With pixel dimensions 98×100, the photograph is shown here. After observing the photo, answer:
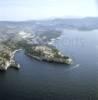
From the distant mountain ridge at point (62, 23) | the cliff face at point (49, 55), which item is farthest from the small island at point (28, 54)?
the distant mountain ridge at point (62, 23)

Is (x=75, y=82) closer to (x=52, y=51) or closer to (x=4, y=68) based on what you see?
(x=4, y=68)

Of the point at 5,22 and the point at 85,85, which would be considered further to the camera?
the point at 5,22

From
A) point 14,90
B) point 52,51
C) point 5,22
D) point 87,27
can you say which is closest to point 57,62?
point 52,51

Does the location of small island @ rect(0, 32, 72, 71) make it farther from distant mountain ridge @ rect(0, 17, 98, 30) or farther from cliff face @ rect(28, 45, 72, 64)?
distant mountain ridge @ rect(0, 17, 98, 30)

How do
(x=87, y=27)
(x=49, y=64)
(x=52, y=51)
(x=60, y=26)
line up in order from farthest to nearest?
1. (x=60, y=26)
2. (x=87, y=27)
3. (x=52, y=51)
4. (x=49, y=64)

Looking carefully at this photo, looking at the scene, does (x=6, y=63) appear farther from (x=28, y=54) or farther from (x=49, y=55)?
(x=28, y=54)

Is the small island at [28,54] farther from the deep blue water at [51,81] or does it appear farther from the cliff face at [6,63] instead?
the deep blue water at [51,81]
